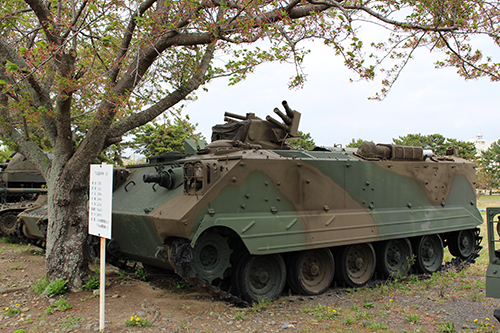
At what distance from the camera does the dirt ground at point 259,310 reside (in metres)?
5.87

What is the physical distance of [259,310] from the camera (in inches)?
259

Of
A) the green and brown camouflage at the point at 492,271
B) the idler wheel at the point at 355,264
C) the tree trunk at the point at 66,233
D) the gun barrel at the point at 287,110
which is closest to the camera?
the green and brown camouflage at the point at 492,271

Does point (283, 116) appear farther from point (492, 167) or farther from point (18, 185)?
point (492, 167)

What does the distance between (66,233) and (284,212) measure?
3.69 m

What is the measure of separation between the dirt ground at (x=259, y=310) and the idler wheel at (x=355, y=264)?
266mm

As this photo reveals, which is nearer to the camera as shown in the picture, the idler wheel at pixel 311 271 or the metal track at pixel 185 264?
the metal track at pixel 185 264

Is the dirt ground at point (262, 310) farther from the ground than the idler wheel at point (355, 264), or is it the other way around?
the idler wheel at point (355, 264)

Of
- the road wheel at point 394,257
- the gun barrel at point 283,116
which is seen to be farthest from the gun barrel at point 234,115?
the road wheel at point 394,257

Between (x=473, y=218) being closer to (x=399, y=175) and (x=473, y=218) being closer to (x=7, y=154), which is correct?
(x=399, y=175)

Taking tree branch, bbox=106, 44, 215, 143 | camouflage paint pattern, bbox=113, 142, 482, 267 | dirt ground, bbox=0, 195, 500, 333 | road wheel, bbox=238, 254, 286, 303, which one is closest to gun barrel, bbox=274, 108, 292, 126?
camouflage paint pattern, bbox=113, 142, 482, 267

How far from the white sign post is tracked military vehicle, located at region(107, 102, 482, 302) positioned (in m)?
0.95

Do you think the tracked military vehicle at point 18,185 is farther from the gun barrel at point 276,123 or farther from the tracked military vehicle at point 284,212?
the gun barrel at point 276,123

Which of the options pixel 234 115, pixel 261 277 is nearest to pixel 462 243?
pixel 261 277

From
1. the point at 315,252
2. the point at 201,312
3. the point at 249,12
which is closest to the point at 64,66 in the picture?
the point at 249,12
